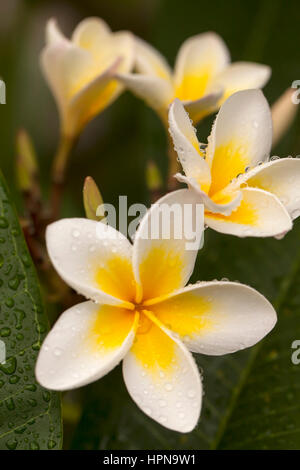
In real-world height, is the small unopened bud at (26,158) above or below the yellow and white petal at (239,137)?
below

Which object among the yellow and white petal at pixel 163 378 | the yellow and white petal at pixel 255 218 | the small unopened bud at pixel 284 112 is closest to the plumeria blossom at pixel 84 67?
the small unopened bud at pixel 284 112

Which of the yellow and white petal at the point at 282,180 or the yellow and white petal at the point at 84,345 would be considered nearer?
the yellow and white petal at the point at 84,345

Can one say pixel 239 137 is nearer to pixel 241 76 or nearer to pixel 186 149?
pixel 186 149

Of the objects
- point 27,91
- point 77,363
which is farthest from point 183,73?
point 27,91

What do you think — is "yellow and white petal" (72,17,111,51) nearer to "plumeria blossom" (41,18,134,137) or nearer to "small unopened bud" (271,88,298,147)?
"plumeria blossom" (41,18,134,137)

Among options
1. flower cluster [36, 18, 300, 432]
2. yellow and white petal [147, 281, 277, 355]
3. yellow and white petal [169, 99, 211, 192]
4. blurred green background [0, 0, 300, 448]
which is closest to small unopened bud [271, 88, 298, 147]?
blurred green background [0, 0, 300, 448]

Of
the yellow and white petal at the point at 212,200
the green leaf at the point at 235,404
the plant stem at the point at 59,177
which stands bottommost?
the green leaf at the point at 235,404

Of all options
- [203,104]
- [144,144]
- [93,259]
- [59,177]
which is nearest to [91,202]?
[93,259]

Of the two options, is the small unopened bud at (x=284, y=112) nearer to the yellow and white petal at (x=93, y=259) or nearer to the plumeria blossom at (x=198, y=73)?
the plumeria blossom at (x=198, y=73)
